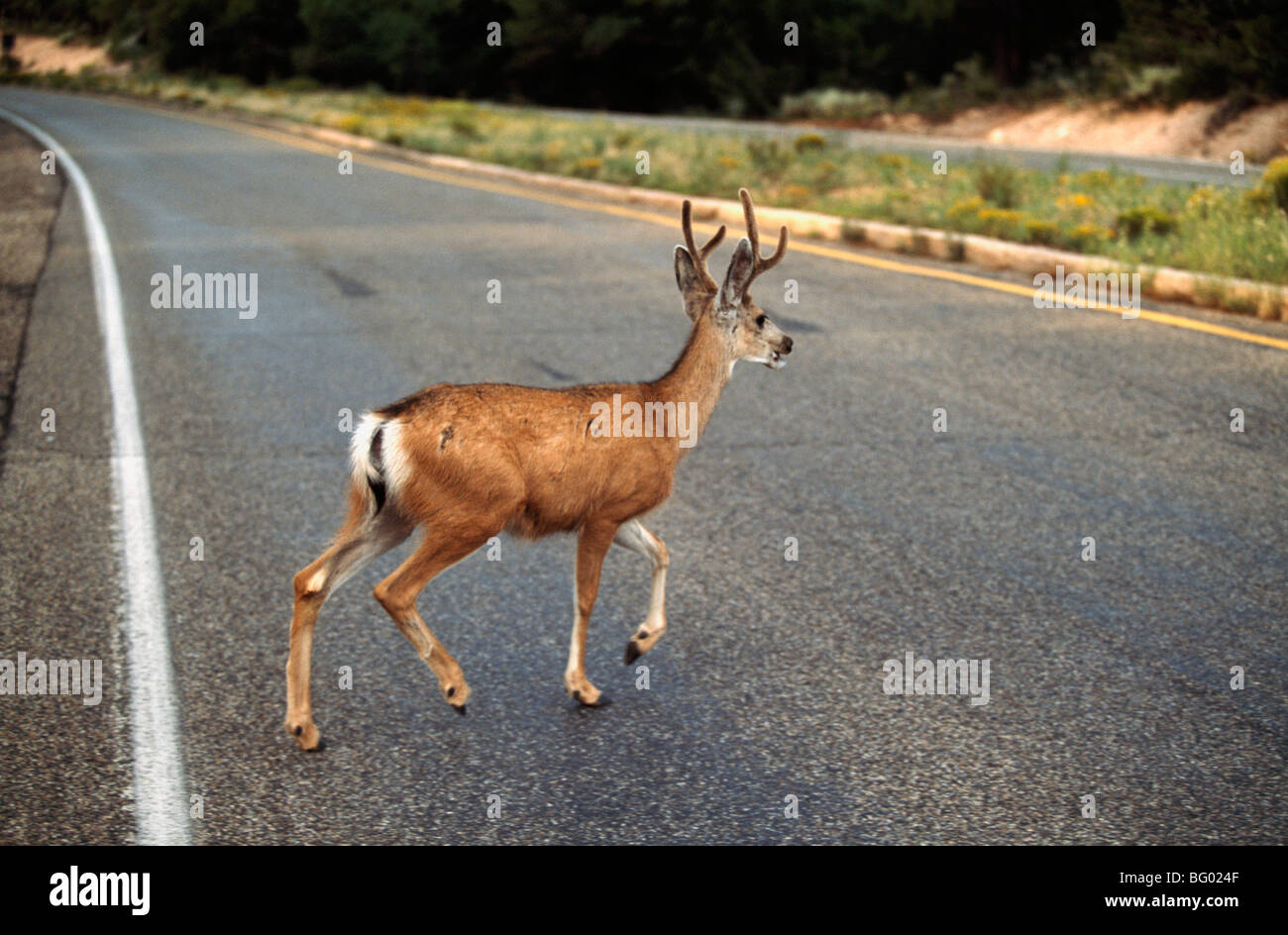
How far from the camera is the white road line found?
4422 millimetres

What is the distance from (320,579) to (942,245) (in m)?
11.6

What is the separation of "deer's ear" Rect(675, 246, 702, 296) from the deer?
0.76 feet

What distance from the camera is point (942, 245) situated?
15414 mm

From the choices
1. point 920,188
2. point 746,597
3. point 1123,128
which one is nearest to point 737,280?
point 746,597

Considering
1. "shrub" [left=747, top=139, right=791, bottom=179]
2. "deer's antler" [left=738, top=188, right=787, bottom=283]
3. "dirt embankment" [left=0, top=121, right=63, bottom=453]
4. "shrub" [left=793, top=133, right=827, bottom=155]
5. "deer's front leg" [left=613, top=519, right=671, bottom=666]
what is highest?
"shrub" [left=793, top=133, right=827, bottom=155]

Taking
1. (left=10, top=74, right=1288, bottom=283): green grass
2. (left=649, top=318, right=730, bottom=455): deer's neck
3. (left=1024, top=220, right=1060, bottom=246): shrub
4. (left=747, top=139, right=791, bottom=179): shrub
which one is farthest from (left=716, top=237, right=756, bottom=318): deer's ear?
(left=747, top=139, right=791, bottom=179): shrub

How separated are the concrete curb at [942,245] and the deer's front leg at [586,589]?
851cm

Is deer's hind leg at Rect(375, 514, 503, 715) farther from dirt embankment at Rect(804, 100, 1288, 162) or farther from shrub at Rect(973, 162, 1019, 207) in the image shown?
dirt embankment at Rect(804, 100, 1288, 162)

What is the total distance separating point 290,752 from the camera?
480cm

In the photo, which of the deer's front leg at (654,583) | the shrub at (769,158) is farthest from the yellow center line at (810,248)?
the deer's front leg at (654,583)

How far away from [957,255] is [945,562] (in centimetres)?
917

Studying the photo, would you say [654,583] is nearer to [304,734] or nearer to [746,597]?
[746,597]
